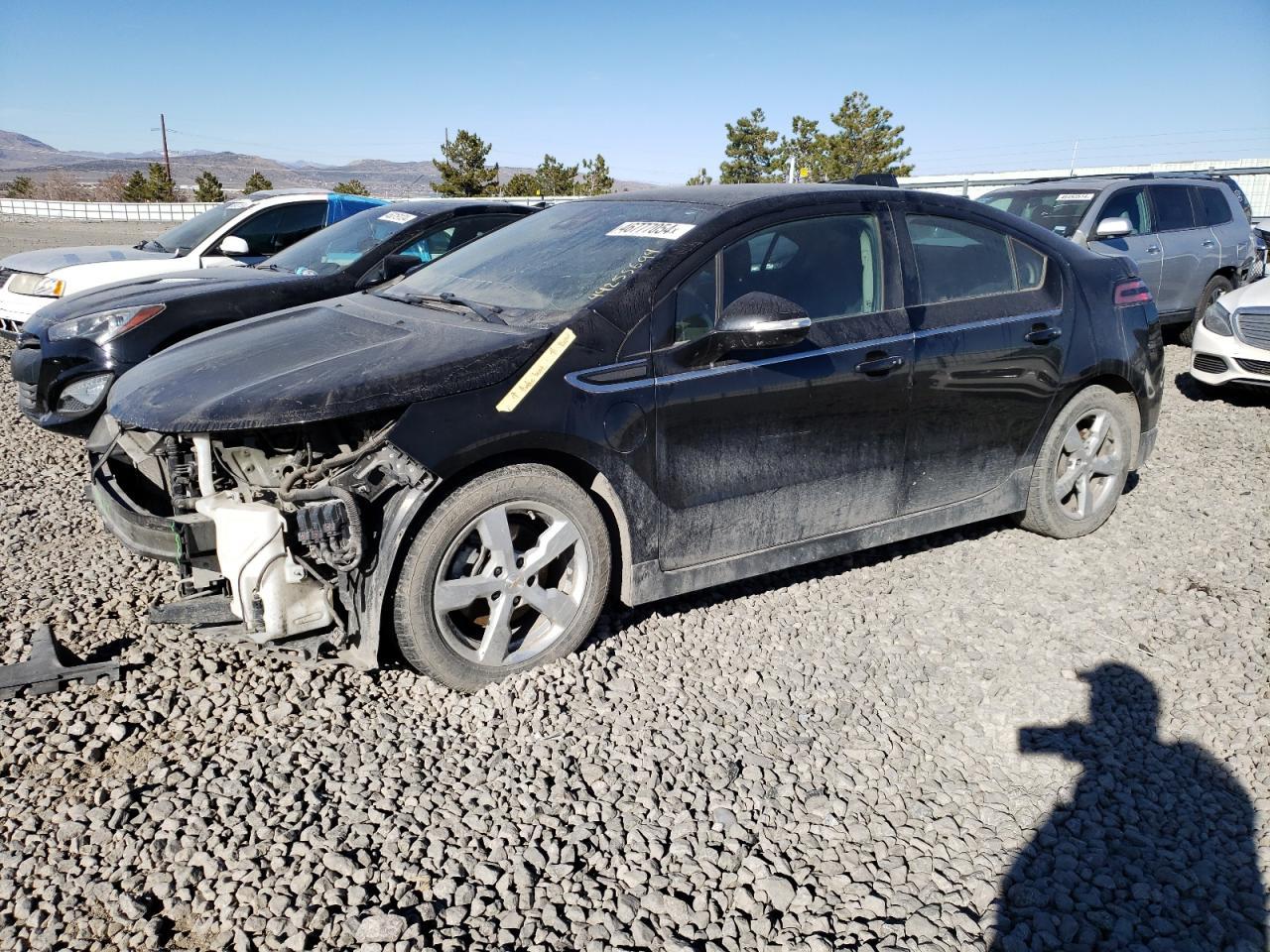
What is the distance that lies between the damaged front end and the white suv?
523cm

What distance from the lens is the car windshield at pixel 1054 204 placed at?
397 inches

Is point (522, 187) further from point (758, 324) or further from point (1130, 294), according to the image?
point (758, 324)

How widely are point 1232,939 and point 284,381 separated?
3.22 m

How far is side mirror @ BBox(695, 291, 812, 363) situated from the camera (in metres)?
3.51

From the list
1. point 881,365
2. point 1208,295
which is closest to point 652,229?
point 881,365

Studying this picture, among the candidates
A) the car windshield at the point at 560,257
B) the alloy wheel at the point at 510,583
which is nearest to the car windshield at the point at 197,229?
the car windshield at the point at 560,257

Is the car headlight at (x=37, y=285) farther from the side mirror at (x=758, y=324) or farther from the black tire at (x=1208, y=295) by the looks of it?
the black tire at (x=1208, y=295)

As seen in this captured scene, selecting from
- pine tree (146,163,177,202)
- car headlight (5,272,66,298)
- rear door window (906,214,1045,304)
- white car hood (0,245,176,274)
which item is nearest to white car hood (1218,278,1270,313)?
rear door window (906,214,1045,304)

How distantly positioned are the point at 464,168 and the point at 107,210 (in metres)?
19.0

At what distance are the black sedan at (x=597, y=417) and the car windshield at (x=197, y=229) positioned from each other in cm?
529

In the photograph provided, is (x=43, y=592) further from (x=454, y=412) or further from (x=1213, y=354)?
(x=1213, y=354)

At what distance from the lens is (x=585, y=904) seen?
2471 mm

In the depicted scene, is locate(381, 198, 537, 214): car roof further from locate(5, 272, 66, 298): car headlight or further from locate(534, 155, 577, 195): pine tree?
locate(534, 155, 577, 195): pine tree

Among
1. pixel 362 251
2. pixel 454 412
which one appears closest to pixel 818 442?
pixel 454 412
